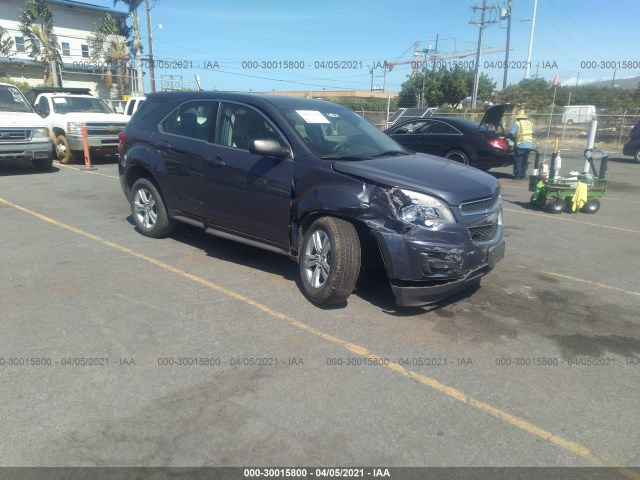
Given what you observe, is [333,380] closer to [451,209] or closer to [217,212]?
[451,209]

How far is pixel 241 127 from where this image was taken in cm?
539

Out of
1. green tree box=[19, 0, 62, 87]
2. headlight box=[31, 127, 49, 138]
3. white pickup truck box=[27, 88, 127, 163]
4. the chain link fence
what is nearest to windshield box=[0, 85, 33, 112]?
headlight box=[31, 127, 49, 138]

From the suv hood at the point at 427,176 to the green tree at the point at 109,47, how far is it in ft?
143

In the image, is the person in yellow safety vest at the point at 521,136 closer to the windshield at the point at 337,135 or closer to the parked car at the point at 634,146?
the windshield at the point at 337,135

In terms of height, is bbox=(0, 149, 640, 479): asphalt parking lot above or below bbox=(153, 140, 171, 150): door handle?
below

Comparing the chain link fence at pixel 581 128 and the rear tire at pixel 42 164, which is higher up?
the chain link fence at pixel 581 128

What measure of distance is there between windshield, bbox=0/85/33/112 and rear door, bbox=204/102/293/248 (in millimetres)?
8729

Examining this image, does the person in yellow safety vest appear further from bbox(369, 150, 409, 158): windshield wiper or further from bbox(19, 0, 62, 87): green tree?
bbox(19, 0, 62, 87): green tree

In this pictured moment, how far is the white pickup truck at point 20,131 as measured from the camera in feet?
35.8

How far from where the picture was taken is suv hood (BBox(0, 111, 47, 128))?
11.0 m

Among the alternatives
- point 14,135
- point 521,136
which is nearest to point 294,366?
point 14,135

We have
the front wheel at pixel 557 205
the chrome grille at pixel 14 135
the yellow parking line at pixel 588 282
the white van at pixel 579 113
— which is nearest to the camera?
the yellow parking line at pixel 588 282

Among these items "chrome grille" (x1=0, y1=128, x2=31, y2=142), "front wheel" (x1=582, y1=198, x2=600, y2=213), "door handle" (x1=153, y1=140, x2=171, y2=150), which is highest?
→ "door handle" (x1=153, y1=140, x2=171, y2=150)

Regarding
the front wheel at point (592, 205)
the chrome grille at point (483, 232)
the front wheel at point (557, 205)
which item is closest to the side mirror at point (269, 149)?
the chrome grille at point (483, 232)
